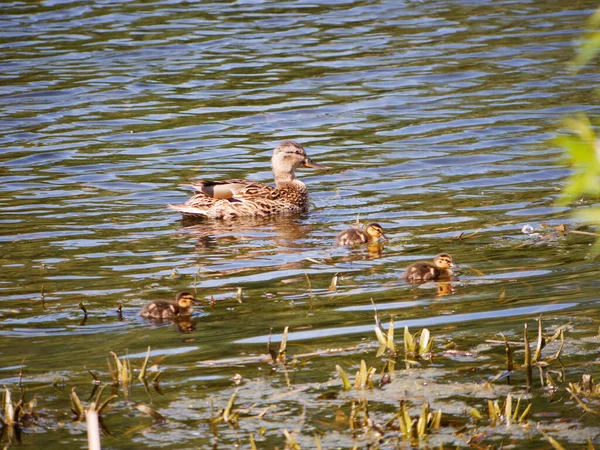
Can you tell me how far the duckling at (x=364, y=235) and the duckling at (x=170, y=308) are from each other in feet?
6.52

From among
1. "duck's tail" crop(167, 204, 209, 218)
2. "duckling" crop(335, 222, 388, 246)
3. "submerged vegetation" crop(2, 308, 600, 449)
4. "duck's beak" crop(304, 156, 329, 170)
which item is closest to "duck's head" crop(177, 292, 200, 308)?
"submerged vegetation" crop(2, 308, 600, 449)

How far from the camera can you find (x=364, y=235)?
802cm

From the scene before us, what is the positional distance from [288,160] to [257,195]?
630 millimetres

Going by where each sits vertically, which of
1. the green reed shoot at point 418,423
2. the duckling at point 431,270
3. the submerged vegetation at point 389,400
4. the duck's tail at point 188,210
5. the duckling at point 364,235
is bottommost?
the duck's tail at point 188,210

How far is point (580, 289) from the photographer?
21.1 feet

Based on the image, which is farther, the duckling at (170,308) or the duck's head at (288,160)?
the duck's head at (288,160)

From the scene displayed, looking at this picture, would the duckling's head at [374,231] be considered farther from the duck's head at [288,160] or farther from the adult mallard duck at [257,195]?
the duck's head at [288,160]

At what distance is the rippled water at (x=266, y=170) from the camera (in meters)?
6.01

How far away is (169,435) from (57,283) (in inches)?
116

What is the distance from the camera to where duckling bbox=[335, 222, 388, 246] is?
8000mm

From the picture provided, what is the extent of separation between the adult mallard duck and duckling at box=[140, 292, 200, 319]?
10.7 ft

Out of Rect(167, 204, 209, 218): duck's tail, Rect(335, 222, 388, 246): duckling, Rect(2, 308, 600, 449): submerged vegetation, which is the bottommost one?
Rect(167, 204, 209, 218): duck's tail

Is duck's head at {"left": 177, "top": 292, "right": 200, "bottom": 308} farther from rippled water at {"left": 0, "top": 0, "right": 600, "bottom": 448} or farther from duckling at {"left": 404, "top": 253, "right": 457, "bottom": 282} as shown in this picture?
duckling at {"left": 404, "top": 253, "right": 457, "bottom": 282}

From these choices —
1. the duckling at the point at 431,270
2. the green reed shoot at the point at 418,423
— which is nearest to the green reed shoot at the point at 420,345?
the green reed shoot at the point at 418,423
